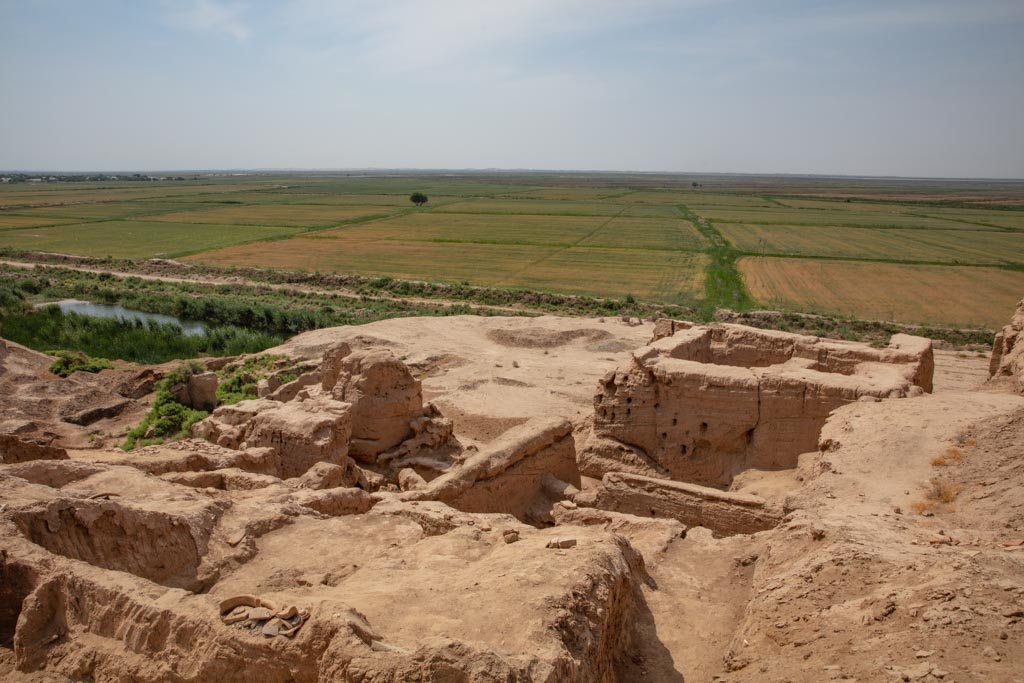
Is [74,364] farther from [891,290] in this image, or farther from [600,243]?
[600,243]

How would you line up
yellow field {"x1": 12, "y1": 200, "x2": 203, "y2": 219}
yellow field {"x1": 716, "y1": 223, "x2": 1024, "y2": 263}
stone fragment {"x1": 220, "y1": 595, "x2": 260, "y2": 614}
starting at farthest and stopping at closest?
yellow field {"x1": 12, "y1": 200, "x2": 203, "y2": 219}, yellow field {"x1": 716, "y1": 223, "x2": 1024, "y2": 263}, stone fragment {"x1": 220, "y1": 595, "x2": 260, "y2": 614}

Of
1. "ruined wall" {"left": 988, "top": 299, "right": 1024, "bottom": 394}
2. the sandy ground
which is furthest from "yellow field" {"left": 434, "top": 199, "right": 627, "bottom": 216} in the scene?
"ruined wall" {"left": 988, "top": 299, "right": 1024, "bottom": 394}

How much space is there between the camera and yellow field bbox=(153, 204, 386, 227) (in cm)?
8441

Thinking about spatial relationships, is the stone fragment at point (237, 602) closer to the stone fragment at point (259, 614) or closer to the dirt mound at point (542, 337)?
the stone fragment at point (259, 614)

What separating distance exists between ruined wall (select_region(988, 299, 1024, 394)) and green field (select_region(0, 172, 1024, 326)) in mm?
19613

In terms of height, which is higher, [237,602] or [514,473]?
[237,602]

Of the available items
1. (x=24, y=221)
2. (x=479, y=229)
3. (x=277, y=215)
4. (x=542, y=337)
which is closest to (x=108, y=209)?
(x=24, y=221)

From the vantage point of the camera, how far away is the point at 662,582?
9.05m

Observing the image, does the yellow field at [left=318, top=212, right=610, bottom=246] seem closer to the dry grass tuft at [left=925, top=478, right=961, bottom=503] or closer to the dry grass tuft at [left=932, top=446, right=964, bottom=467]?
the dry grass tuft at [left=932, top=446, right=964, bottom=467]

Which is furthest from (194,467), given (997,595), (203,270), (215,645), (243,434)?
(203,270)

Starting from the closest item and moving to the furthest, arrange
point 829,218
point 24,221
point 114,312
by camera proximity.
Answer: point 114,312
point 24,221
point 829,218

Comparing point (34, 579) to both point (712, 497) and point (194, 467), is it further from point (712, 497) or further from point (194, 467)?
point (712, 497)

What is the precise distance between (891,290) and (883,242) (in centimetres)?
2610

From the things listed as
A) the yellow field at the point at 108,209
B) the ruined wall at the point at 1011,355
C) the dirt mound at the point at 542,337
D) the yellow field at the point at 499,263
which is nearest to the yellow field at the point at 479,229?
the yellow field at the point at 499,263
